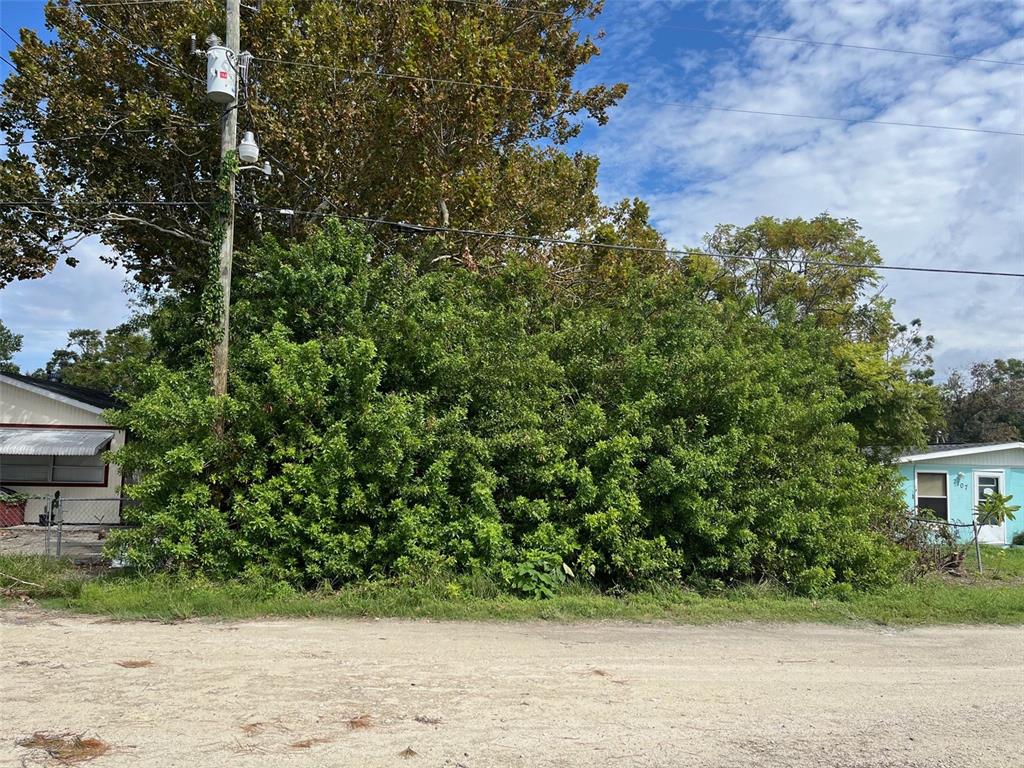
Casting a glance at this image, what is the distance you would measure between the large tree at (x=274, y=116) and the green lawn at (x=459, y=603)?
6.09 meters

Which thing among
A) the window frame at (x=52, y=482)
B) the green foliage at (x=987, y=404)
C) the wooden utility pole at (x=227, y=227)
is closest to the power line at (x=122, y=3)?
the wooden utility pole at (x=227, y=227)

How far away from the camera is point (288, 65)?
11.8 m

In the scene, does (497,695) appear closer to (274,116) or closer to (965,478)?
(274,116)

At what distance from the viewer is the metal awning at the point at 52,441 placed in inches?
720

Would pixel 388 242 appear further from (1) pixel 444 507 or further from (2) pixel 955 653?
(2) pixel 955 653

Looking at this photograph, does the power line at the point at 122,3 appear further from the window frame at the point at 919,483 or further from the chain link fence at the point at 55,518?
the window frame at the point at 919,483

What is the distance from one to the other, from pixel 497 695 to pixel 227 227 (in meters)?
7.91

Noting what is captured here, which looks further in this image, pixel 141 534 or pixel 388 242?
pixel 388 242

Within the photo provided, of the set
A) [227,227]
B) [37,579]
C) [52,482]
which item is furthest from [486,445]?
[52,482]

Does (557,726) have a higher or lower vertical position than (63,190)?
lower

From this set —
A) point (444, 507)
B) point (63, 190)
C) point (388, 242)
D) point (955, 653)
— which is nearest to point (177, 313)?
point (63, 190)

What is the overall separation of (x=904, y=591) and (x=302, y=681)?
8833 millimetres

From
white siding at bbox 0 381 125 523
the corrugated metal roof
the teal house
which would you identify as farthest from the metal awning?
the teal house

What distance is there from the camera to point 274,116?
1226 cm
